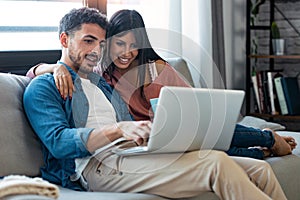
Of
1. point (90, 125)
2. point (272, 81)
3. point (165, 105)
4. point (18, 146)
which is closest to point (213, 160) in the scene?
point (165, 105)

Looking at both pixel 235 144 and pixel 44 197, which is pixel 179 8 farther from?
pixel 44 197

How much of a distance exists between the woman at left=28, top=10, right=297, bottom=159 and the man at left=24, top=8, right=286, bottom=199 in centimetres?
6

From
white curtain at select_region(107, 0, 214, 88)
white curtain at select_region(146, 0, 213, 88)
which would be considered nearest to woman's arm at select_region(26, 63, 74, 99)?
white curtain at select_region(107, 0, 214, 88)

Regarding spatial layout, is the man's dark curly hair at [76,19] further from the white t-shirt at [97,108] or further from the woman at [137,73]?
the white t-shirt at [97,108]

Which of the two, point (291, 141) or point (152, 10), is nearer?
point (291, 141)

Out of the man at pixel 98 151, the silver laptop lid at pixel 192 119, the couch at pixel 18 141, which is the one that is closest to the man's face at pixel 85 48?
the man at pixel 98 151

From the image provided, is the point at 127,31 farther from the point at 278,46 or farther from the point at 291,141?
the point at 278,46

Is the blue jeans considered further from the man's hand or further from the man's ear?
the man's ear

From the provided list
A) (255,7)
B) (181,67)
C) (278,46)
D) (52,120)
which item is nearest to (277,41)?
(278,46)

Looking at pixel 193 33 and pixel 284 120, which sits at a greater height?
pixel 193 33

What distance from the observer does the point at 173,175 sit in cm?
204

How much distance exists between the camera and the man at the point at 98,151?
2.02m

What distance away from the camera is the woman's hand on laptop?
2002mm

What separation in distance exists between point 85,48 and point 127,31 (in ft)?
0.63
